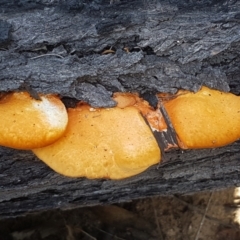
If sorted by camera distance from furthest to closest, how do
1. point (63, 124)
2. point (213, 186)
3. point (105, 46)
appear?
point (213, 186) < point (105, 46) < point (63, 124)

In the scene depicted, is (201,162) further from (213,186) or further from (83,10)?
(83,10)

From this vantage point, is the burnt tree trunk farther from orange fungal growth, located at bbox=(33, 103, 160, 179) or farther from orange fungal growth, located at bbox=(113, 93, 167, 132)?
orange fungal growth, located at bbox=(33, 103, 160, 179)

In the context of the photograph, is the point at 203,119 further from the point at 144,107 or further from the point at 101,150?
the point at 101,150

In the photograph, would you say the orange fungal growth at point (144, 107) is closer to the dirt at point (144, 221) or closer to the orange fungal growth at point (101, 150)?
the orange fungal growth at point (101, 150)

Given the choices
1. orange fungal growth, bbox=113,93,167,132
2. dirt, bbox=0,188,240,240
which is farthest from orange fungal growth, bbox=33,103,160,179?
dirt, bbox=0,188,240,240

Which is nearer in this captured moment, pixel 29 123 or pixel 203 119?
pixel 29 123

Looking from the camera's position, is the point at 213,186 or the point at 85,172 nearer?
the point at 85,172

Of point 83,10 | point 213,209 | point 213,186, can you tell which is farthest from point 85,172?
point 213,209

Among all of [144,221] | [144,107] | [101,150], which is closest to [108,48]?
[144,107]
